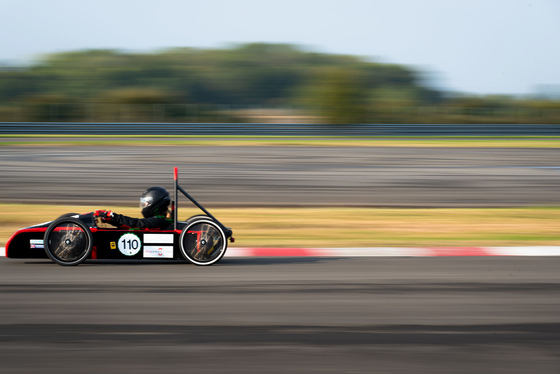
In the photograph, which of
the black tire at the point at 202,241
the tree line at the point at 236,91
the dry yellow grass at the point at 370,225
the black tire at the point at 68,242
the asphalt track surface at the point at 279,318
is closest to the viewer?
the asphalt track surface at the point at 279,318

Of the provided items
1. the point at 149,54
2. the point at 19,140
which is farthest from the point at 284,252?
the point at 149,54

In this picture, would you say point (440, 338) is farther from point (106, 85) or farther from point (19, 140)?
point (106, 85)

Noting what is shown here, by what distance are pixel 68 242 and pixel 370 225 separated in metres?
4.70

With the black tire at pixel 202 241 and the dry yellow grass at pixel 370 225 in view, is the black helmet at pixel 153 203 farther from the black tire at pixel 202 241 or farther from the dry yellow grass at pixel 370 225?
the dry yellow grass at pixel 370 225

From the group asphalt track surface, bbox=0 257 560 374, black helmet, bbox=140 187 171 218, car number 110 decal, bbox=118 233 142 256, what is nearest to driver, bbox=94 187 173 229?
black helmet, bbox=140 187 171 218

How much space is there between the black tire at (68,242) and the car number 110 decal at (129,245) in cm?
27

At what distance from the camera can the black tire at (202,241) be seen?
6281 mm

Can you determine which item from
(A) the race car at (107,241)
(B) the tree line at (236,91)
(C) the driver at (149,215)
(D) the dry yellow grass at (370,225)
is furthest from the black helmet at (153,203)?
(B) the tree line at (236,91)

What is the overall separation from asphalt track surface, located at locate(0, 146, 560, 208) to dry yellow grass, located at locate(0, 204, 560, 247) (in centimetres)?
89

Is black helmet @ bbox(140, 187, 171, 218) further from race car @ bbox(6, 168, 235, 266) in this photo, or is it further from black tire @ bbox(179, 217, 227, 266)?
black tire @ bbox(179, 217, 227, 266)

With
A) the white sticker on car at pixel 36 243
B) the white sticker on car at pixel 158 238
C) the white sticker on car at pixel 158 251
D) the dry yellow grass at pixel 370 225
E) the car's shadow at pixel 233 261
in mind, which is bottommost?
the car's shadow at pixel 233 261

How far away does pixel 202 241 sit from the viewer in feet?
20.8

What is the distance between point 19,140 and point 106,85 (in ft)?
126

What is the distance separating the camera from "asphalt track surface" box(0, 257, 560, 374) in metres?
3.90
